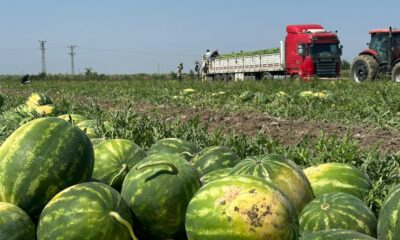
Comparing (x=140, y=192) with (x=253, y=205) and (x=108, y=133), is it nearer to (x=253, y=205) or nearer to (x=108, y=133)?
(x=253, y=205)

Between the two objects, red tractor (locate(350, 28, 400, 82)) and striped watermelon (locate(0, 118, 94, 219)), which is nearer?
striped watermelon (locate(0, 118, 94, 219))

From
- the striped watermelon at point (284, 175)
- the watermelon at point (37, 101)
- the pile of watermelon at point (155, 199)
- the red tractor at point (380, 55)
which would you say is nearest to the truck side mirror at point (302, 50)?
the red tractor at point (380, 55)

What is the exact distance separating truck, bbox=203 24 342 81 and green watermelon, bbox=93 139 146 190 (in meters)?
25.9

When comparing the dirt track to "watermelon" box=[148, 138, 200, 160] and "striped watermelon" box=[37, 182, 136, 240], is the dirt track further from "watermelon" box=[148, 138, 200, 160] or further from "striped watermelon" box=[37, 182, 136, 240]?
"striped watermelon" box=[37, 182, 136, 240]

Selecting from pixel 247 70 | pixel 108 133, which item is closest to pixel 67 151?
pixel 108 133

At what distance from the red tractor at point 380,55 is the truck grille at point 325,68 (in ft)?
11.5

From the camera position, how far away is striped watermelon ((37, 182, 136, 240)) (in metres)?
2.34

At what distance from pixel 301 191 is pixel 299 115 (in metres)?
9.19

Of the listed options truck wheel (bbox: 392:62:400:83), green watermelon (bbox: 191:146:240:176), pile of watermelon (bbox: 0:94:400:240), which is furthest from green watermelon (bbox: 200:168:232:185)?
truck wheel (bbox: 392:62:400:83)

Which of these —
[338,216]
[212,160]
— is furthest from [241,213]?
[212,160]

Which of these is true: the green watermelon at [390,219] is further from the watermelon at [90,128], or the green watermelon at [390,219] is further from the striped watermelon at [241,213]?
the watermelon at [90,128]

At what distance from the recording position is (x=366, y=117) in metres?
11.2

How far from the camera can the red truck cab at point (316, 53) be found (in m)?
30.1

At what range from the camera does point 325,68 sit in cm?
3058
